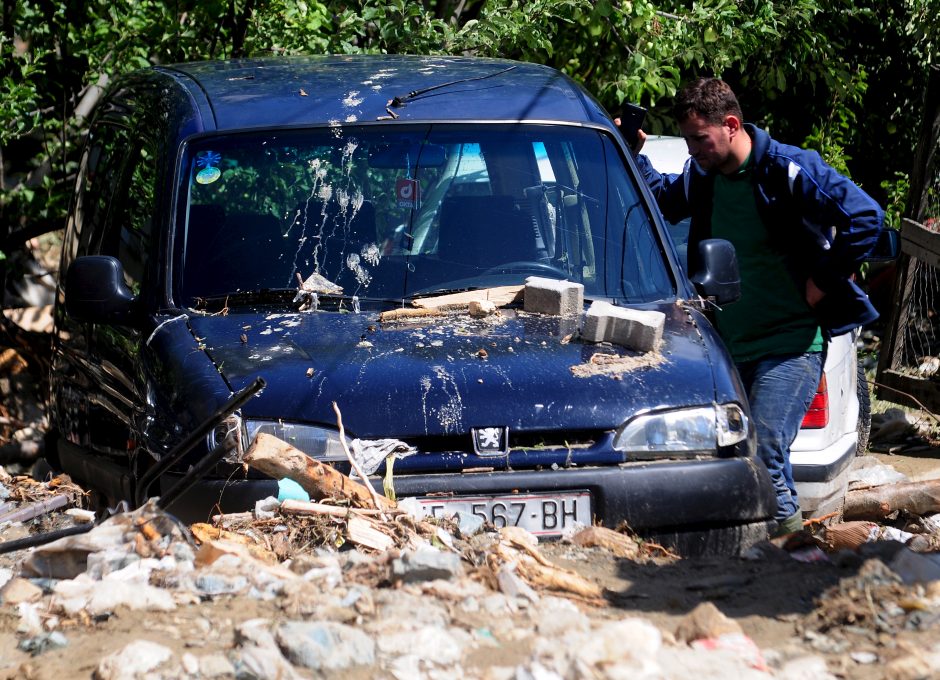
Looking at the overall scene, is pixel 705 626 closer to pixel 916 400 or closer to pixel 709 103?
pixel 709 103

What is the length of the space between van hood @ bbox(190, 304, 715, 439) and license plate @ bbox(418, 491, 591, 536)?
0.22 metres

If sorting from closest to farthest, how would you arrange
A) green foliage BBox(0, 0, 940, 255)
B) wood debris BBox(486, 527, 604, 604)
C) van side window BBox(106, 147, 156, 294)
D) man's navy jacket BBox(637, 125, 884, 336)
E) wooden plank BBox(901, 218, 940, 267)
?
wood debris BBox(486, 527, 604, 604) < man's navy jacket BBox(637, 125, 884, 336) < van side window BBox(106, 147, 156, 294) < green foliage BBox(0, 0, 940, 255) < wooden plank BBox(901, 218, 940, 267)

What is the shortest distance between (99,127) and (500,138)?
7.27 feet

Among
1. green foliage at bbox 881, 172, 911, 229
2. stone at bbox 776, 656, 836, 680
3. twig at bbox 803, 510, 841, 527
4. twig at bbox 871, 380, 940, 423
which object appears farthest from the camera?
green foliage at bbox 881, 172, 911, 229

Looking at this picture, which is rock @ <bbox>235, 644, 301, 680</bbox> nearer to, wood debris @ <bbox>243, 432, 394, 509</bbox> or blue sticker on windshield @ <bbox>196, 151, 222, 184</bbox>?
wood debris @ <bbox>243, 432, 394, 509</bbox>

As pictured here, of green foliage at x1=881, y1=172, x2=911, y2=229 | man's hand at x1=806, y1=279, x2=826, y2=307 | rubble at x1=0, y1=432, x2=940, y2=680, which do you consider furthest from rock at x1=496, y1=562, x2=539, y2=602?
green foliage at x1=881, y1=172, x2=911, y2=229

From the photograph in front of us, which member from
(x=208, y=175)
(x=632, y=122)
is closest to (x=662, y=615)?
(x=208, y=175)

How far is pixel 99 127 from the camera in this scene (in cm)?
651

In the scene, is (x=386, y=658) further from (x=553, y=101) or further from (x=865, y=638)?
(x=553, y=101)

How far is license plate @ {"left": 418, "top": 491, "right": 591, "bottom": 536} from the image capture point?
4195 millimetres

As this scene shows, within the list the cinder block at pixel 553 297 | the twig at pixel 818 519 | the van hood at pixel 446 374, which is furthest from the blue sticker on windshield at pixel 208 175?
the twig at pixel 818 519

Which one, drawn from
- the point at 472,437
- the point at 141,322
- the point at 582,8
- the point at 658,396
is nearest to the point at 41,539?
the point at 141,322

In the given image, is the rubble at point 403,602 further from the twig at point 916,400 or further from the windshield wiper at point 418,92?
the twig at point 916,400

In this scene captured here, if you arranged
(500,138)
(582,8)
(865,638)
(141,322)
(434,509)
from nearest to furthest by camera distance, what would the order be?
1. (865,638)
2. (434,509)
3. (141,322)
4. (500,138)
5. (582,8)
